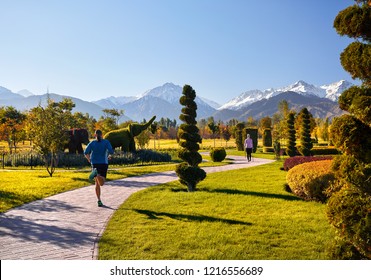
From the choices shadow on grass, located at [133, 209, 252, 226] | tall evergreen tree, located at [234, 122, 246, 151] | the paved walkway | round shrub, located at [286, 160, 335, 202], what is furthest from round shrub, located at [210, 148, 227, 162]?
shadow on grass, located at [133, 209, 252, 226]

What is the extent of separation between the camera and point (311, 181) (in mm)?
10109

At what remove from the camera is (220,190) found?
12008 millimetres

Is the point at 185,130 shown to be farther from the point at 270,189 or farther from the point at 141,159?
the point at 141,159

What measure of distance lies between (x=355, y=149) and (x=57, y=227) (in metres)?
6.36

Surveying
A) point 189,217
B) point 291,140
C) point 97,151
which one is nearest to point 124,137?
point 291,140

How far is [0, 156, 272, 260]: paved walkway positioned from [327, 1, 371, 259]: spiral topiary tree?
13.2 ft

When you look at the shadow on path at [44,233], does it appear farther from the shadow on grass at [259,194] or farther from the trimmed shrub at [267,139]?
the trimmed shrub at [267,139]

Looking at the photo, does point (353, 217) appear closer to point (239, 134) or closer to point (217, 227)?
point (217, 227)

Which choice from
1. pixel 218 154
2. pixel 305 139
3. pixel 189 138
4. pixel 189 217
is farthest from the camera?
pixel 305 139

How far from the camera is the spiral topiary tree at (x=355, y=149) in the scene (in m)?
4.33

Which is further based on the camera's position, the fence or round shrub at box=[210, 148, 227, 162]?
round shrub at box=[210, 148, 227, 162]

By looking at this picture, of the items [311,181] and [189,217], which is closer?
[189,217]

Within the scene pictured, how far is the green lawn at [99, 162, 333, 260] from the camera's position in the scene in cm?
557

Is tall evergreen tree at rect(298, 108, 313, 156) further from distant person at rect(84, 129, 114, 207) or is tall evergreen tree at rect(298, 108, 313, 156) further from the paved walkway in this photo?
distant person at rect(84, 129, 114, 207)
